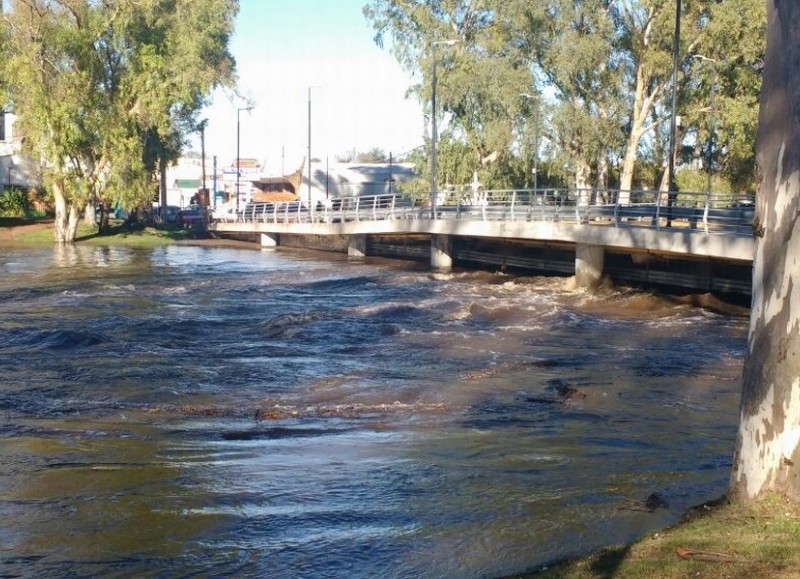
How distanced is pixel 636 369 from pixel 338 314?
10.5 m

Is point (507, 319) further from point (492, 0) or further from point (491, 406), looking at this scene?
point (492, 0)

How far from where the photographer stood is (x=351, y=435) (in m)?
13.6

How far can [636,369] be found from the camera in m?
19.0

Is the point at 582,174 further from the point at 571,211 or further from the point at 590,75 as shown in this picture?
the point at 571,211

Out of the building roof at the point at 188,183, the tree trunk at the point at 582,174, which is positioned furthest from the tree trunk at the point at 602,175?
the building roof at the point at 188,183

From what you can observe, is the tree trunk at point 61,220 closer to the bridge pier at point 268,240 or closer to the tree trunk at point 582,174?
the bridge pier at point 268,240

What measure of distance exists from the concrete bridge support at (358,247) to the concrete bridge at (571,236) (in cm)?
6

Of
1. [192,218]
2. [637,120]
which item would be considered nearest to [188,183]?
[192,218]

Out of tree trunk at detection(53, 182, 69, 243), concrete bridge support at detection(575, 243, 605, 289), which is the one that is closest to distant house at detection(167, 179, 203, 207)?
tree trunk at detection(53, 182, 69, 243)

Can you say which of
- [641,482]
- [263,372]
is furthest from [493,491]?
[263,372]

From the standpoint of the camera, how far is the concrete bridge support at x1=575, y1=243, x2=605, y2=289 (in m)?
33.7

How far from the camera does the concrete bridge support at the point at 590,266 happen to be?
3369cm

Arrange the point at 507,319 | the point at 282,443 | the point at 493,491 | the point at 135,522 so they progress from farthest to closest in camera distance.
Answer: the point at 507,319 < the point at 282,443 < the point at 493,491 < the point at 135,522

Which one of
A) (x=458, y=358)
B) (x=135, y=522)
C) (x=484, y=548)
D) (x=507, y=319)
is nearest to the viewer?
(x=484, y=548)
